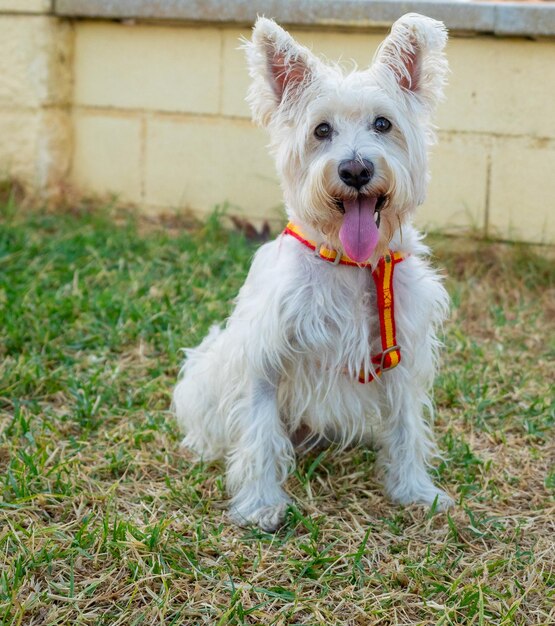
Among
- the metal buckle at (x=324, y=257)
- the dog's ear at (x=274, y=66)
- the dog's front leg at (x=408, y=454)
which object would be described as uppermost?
the dog's ear at (x=274, y=66)

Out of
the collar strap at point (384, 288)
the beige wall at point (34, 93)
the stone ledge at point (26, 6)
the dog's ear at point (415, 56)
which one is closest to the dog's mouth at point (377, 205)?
the collar strap at point (384, 288)

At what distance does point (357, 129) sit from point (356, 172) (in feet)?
0.60

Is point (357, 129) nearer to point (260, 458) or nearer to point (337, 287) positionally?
point (337, 287)

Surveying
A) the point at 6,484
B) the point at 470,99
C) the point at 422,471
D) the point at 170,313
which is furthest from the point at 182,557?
the point at 470,99

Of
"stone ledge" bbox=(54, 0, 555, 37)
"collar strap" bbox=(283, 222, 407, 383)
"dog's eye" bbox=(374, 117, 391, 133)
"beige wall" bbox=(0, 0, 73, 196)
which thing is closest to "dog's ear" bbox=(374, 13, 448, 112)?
"dog's eye" bbox=(374, 117, 391, 133)

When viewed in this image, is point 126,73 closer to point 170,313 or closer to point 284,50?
point 170,313

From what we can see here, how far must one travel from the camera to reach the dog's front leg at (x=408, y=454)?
3242 mm

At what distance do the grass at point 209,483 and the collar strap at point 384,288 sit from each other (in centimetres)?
53

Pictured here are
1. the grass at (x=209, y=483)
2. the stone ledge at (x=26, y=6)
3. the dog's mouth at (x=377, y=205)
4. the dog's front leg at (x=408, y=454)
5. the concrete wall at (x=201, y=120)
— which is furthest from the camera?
the stone ledge at (x=26, y=6)

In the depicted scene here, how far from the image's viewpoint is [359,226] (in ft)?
9.68

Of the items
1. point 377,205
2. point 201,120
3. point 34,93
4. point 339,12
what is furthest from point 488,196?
point 34,93

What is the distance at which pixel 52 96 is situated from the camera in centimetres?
639

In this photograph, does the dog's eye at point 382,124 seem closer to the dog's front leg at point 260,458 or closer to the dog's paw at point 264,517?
the dog's front leg at point 260,458

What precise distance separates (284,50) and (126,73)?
11.7 feet
